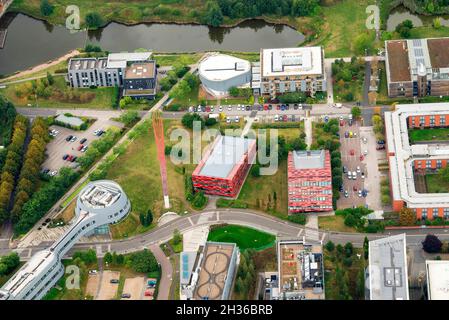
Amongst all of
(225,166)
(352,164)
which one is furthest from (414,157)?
(225,166)

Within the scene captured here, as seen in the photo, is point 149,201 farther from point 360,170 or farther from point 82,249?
point 360,170

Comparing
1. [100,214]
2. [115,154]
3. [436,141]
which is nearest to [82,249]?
[100,214]

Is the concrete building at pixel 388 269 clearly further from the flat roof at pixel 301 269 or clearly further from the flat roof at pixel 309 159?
the flat roof at pixel 309 159

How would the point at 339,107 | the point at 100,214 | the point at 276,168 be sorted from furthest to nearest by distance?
1. the point at 339,107
2. the point at 276,168
3. the point at 100,214

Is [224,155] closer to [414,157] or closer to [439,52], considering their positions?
[414,157]

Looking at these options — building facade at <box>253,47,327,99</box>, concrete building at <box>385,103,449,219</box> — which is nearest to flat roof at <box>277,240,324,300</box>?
concrete building at <box>385,103,449,219</box>
